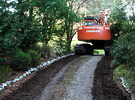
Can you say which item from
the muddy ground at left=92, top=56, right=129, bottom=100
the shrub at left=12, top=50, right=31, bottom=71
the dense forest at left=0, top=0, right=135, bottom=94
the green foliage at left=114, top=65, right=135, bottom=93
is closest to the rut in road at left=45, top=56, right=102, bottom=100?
the muddy ground at left=92, top=56, right=129, bottom=100

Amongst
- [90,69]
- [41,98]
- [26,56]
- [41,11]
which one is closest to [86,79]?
[90,69]

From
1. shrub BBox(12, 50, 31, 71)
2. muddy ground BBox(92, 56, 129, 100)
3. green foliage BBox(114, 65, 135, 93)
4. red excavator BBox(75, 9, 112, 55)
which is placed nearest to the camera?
muddy ground BBox(92, 56, 129, 100)

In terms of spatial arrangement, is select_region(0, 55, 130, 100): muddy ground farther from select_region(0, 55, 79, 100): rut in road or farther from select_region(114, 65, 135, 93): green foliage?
select_region(114, 65, 135, 93): green foliage

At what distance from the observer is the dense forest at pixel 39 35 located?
8.38 meters

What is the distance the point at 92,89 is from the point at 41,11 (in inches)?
288

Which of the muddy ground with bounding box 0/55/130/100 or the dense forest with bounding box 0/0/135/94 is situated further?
the dense forest with bounding box 0/0/135/94

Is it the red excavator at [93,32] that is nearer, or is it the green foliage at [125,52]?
the green foliage at [125,52]

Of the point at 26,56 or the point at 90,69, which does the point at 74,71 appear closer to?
the point at 90,69

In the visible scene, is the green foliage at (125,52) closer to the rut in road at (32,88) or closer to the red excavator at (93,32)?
the rut in road at (32,88)

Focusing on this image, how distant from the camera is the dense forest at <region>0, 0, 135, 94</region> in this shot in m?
8.38

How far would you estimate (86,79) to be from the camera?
7.55 metres

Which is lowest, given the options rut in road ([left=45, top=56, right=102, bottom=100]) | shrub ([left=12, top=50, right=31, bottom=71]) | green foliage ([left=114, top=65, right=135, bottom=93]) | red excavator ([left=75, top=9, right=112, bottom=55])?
rut in road ([left=45, top=56, right=102, bottom=100])

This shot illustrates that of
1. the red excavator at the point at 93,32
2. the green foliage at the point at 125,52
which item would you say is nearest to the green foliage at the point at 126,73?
the green foliage at the point at 125,52

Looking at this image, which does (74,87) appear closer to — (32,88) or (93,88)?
(93,88)
